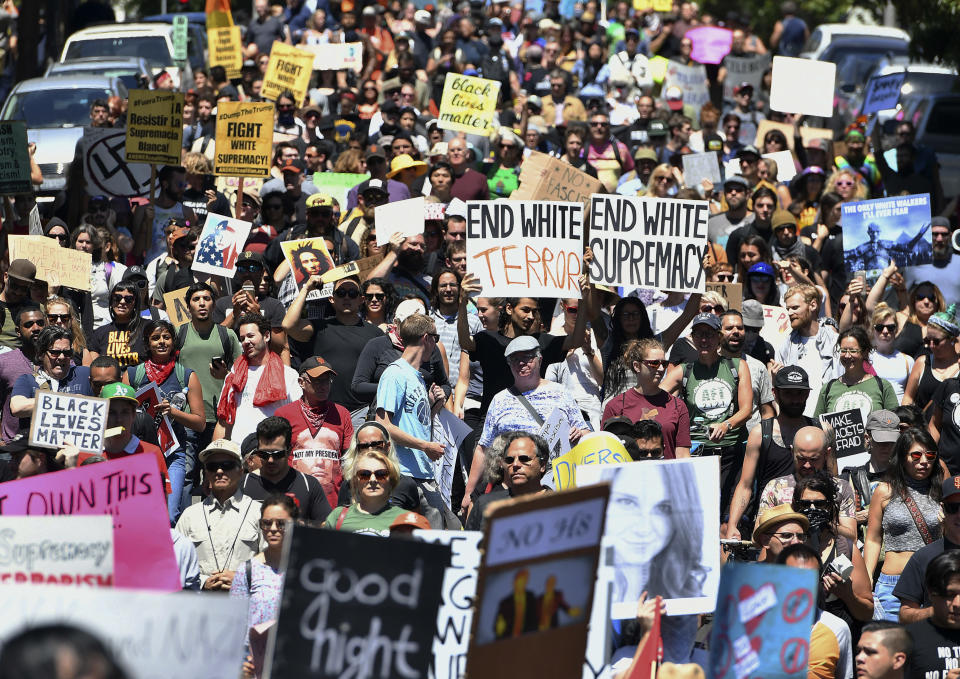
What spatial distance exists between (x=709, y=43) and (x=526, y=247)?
1339 cm

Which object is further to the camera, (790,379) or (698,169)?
(698,169)

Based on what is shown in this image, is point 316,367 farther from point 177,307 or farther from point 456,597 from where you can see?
point 456,597

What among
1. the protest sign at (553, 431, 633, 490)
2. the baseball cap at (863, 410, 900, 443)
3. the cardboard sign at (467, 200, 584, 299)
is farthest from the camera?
the cardboard sign at (467, 200, 584, 299)

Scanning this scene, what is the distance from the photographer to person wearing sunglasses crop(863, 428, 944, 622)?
895cm

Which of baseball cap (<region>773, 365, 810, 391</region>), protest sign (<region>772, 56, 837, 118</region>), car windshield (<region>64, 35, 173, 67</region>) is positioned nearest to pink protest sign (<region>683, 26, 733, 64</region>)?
protest sign (<region>772, 56, 837, 118</region>)

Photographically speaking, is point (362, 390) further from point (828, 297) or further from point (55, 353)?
point (828, 297)

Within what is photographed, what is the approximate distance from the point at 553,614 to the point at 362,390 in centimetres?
523

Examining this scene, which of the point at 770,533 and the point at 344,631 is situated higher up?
the point at 344,631

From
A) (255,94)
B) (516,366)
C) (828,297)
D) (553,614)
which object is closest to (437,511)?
(516,366)

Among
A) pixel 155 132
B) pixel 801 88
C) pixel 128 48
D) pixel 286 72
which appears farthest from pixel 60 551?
pixel 128 48

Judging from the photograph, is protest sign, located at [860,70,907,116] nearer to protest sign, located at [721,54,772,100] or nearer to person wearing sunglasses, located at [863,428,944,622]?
protest sign, located at [721,54,772,100]

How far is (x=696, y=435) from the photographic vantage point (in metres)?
10.3

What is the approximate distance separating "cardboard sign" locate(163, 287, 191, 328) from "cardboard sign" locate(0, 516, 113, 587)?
18.9ft

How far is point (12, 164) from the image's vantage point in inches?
547
